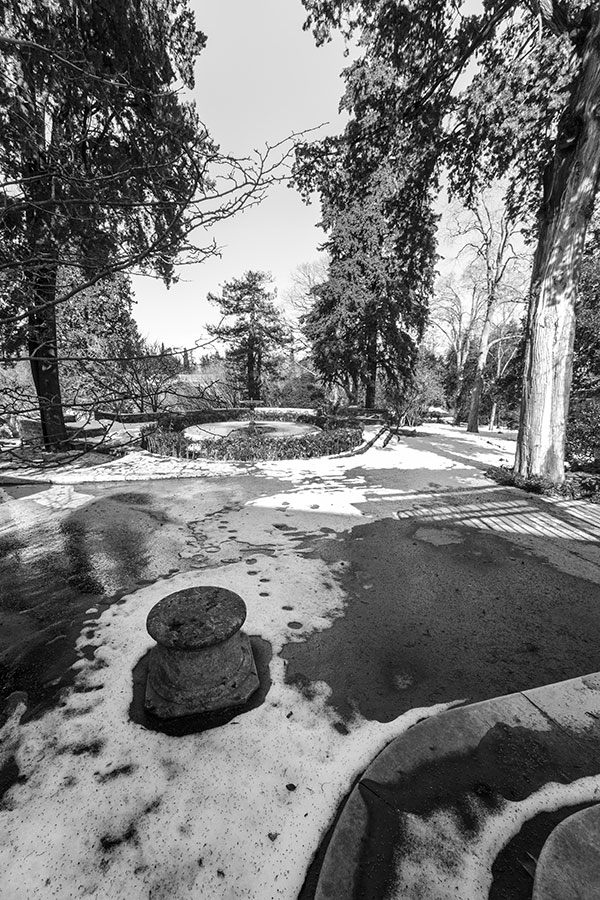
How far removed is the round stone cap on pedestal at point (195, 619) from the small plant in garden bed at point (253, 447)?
24.4 feet

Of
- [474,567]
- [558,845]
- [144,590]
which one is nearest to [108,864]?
[558,845]

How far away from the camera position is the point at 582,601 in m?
3.63

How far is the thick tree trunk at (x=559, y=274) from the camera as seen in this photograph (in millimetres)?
6215

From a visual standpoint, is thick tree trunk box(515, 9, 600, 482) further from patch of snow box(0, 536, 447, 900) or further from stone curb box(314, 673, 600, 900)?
patch of snow box(0, 536, 447, 900)

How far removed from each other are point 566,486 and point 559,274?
4.01 meters

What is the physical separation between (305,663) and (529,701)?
60.2 inches

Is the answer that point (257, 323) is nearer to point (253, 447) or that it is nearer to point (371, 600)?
point (253, 447)

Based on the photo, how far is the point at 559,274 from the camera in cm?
686

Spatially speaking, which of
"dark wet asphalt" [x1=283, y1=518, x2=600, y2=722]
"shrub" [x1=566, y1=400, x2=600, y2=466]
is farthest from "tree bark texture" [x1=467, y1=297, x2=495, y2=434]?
"dark wet asphalt" [x1=283, y1=518, x2=600, y2=722]

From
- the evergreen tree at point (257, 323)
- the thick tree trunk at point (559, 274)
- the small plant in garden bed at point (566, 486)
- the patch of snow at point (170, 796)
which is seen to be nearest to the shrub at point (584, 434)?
the small plant in garden bed at point (566, 486)

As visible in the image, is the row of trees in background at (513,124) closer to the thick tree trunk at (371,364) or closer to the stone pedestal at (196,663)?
the stone pedestal at (196,663)

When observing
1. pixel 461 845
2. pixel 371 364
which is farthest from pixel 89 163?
pixel 371 364

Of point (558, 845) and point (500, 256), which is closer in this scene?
point (558, 845)

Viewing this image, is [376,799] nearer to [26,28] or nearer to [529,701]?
[529,701]
